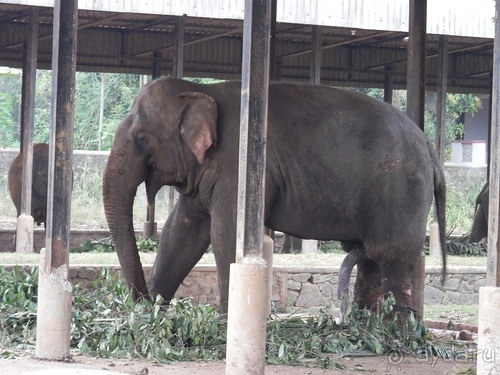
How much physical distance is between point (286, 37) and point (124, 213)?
1361 cm

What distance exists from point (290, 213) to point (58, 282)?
9.65 ft

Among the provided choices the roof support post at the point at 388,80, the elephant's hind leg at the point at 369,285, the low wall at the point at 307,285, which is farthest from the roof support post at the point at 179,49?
the elephant's hind leg at the point at 369,285

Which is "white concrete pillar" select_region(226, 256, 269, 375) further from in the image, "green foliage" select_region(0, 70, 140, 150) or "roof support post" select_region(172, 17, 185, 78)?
"green foliage" select_region(0, 70, 140, 150)

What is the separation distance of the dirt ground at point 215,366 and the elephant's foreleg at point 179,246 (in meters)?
2.44

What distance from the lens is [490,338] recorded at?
639 cm

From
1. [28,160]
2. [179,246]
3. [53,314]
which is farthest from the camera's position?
[28,160]

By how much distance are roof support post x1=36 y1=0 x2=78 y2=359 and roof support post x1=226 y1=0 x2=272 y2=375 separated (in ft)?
4.66

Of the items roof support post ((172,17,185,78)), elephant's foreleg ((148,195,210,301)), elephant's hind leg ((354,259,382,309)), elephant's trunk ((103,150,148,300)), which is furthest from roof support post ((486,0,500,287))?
roof support post ((172,17,185,78))

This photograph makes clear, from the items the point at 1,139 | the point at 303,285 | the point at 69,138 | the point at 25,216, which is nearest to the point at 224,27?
the point at 25,216

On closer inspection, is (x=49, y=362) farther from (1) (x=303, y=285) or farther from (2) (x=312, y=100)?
(1) (x=303, y=285)

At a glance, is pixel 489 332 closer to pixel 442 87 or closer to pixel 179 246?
pixel 179 246

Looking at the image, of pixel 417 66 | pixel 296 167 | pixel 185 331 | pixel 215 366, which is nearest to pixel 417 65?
pixel 417 66

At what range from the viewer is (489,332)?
640 cm

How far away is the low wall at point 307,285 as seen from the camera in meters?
13.4
